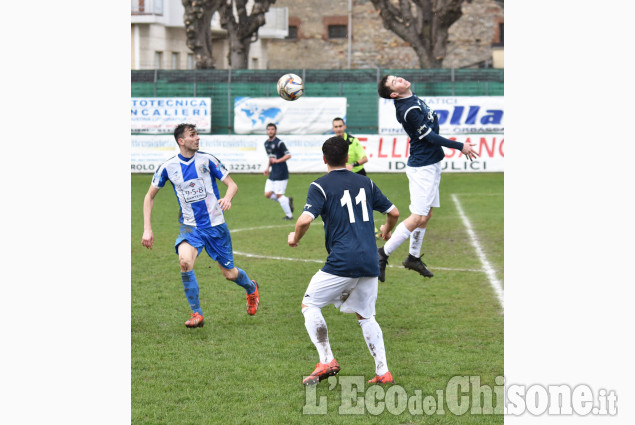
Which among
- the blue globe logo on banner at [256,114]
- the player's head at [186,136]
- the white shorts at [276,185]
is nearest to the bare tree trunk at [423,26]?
the blue globe logo on banner at [256,114]

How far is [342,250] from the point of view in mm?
7480

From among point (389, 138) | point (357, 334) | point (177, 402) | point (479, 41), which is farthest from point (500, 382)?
point (479, 41)

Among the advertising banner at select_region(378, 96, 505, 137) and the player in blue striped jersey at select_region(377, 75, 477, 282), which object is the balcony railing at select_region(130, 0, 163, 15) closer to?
the advertising banner at select_region(378, 96, 505, 137)

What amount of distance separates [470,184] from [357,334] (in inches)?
735

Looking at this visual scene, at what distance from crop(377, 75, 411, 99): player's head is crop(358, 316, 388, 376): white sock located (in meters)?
2.81

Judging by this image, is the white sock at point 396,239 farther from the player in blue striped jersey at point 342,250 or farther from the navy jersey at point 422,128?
the player in blue striped jersey at point 342,250

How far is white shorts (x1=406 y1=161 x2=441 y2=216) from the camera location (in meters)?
10.3

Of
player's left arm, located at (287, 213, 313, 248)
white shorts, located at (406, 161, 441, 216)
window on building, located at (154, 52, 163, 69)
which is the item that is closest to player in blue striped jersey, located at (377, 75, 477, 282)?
white shorts, located at (406, 161, 441, 216)

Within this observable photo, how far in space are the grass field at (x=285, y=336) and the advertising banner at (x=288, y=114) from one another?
50.0 feet

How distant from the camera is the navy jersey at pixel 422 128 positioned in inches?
380

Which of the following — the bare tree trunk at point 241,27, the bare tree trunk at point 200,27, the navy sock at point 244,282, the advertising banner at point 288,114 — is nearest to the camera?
the navy sock at point 244,282

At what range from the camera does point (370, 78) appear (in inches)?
1258

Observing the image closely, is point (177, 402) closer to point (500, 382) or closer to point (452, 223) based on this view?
point (500, 382)

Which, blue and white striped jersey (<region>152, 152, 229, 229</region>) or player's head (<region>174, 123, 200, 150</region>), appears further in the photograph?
blue and white striped jersey (<region>152, 152, 229, 229</region>)
